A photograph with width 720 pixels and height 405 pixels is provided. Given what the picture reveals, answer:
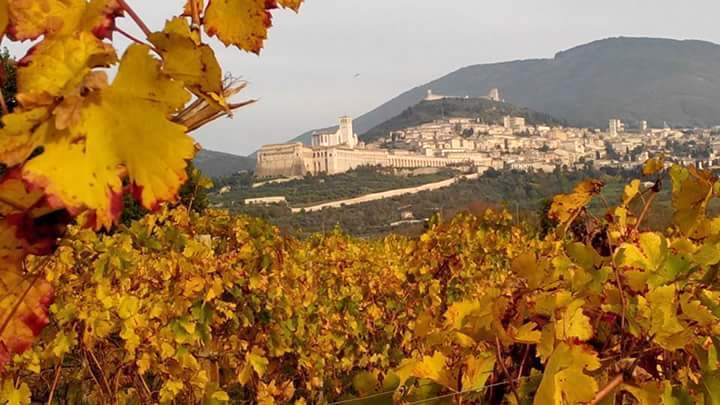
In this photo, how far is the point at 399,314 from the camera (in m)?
5.11

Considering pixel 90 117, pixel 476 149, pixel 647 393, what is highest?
pixel 90 117

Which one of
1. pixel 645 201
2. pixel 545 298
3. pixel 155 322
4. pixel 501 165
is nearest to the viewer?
pixel 545 298

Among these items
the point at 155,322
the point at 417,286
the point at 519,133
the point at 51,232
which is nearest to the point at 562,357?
the point at 51,232

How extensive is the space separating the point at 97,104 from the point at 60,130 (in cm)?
3

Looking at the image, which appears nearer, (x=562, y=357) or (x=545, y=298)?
(x=562, y=357)

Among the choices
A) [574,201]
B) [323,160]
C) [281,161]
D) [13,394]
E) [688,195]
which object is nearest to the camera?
[688,195]

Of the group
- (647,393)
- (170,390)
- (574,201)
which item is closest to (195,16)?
(647,393)

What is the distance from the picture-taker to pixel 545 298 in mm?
969

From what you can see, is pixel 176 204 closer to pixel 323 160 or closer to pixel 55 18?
pixel 55 18

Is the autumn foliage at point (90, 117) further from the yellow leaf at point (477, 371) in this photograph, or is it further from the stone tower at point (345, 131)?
the stone tower at point (345, 131)

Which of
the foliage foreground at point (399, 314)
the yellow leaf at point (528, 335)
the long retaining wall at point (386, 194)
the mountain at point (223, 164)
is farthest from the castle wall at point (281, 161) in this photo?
the yellow leaf at point (528, 335)

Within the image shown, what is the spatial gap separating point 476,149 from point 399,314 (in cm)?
8649

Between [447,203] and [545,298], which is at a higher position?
[545,298]

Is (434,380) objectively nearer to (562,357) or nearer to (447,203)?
(562,357)
